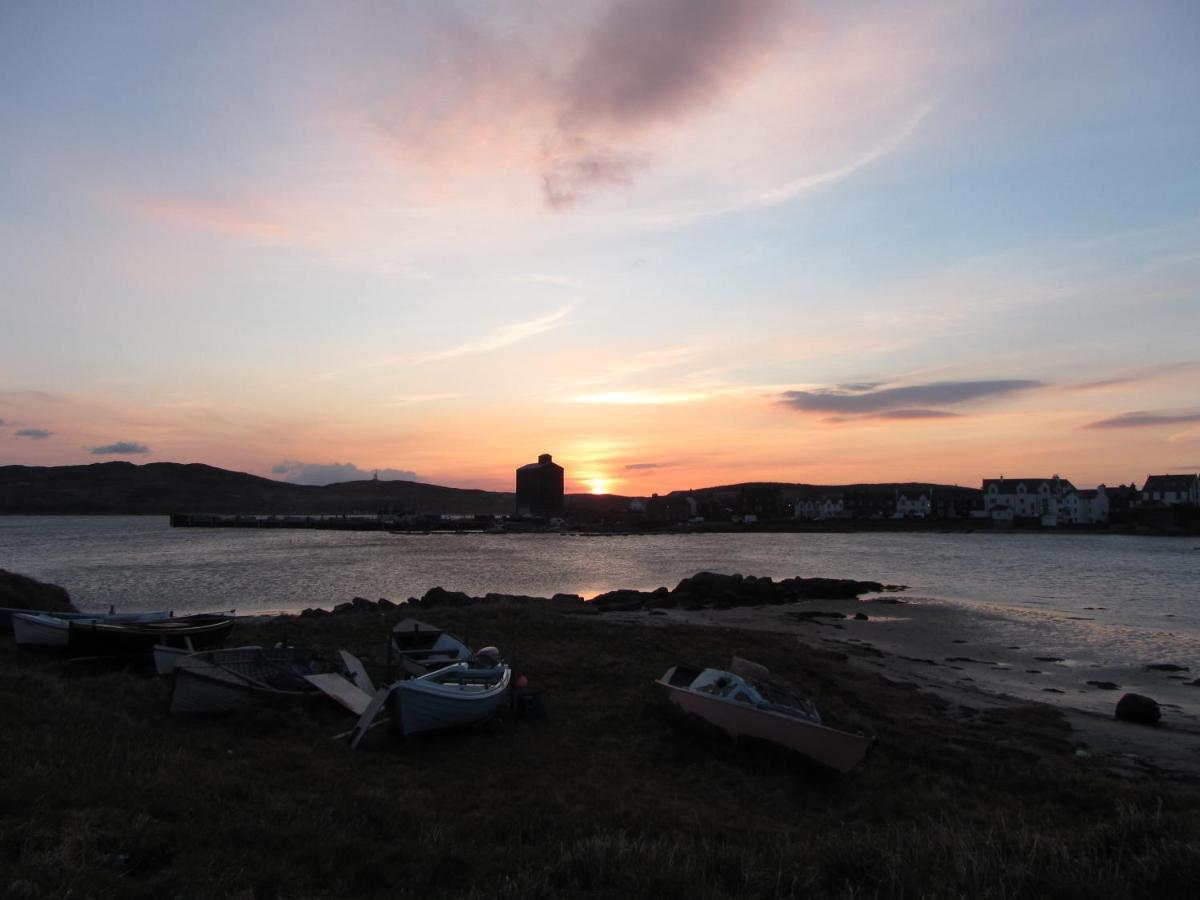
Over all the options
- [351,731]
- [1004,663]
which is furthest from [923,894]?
[1004,663]

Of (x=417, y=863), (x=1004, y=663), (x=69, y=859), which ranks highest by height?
(x=69, y=859)

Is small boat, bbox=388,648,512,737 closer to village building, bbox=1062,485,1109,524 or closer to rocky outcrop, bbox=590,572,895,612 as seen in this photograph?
rocky outcrop, bbox=590,572,895,612

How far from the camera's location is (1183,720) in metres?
19.9

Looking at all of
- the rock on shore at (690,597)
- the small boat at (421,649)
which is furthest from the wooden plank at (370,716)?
the rock on shore at (690,597)

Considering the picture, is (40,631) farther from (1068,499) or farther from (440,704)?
(1068,499)

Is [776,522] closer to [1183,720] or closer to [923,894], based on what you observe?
[1183,720]

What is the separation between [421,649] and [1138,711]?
18.1 meters

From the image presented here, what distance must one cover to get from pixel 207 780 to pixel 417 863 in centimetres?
355

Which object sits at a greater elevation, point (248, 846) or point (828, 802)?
point (248, 846)

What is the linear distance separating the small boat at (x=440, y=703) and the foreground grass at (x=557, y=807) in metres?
0.37

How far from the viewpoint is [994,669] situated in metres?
26.9

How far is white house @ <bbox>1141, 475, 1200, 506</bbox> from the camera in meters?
151

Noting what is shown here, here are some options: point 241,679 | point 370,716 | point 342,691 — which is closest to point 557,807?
point 370,716

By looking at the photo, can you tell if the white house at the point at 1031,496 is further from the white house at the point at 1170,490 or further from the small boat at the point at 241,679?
the small boat at the point at 241,679
